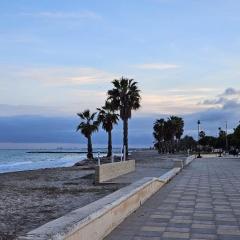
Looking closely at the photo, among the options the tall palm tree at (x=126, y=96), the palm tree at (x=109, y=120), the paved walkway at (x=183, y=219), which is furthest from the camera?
the palm tree at (x=109, y=120)

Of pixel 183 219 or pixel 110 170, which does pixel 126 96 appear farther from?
pixel 183 219

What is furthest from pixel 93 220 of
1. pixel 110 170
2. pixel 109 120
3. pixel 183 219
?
pixel 109 120

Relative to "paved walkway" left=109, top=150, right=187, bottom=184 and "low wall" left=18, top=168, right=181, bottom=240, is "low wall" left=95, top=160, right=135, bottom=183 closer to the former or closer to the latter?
"paved walkway" left=109, top=150, right=187, bottom=184

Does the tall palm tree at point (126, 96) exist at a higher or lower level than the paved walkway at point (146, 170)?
higher

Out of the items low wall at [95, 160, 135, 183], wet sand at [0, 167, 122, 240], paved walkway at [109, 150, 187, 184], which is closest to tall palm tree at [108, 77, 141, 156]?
paved walkway at [109, 150, 187, 184]

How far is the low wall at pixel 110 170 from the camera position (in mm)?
21000

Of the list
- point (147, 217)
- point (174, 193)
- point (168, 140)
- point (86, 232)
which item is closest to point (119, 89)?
point (174, 193)

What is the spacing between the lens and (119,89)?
57.3m

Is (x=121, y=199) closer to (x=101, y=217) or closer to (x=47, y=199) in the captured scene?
(x=101, y=217)

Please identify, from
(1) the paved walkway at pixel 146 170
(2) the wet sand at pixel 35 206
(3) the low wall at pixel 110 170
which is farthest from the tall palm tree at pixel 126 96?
(2) the wet sand at pixel 35 206

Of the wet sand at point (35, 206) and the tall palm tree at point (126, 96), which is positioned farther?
the tall palm tree at point (126, 96)

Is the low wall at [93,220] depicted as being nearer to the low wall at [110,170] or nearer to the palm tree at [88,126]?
the low wall at [110,170]

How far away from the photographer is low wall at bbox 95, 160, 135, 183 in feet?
68.9

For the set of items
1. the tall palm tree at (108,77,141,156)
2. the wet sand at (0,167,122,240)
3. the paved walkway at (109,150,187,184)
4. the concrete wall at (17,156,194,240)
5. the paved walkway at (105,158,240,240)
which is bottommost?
the wet sand at (0,167,122,240)
